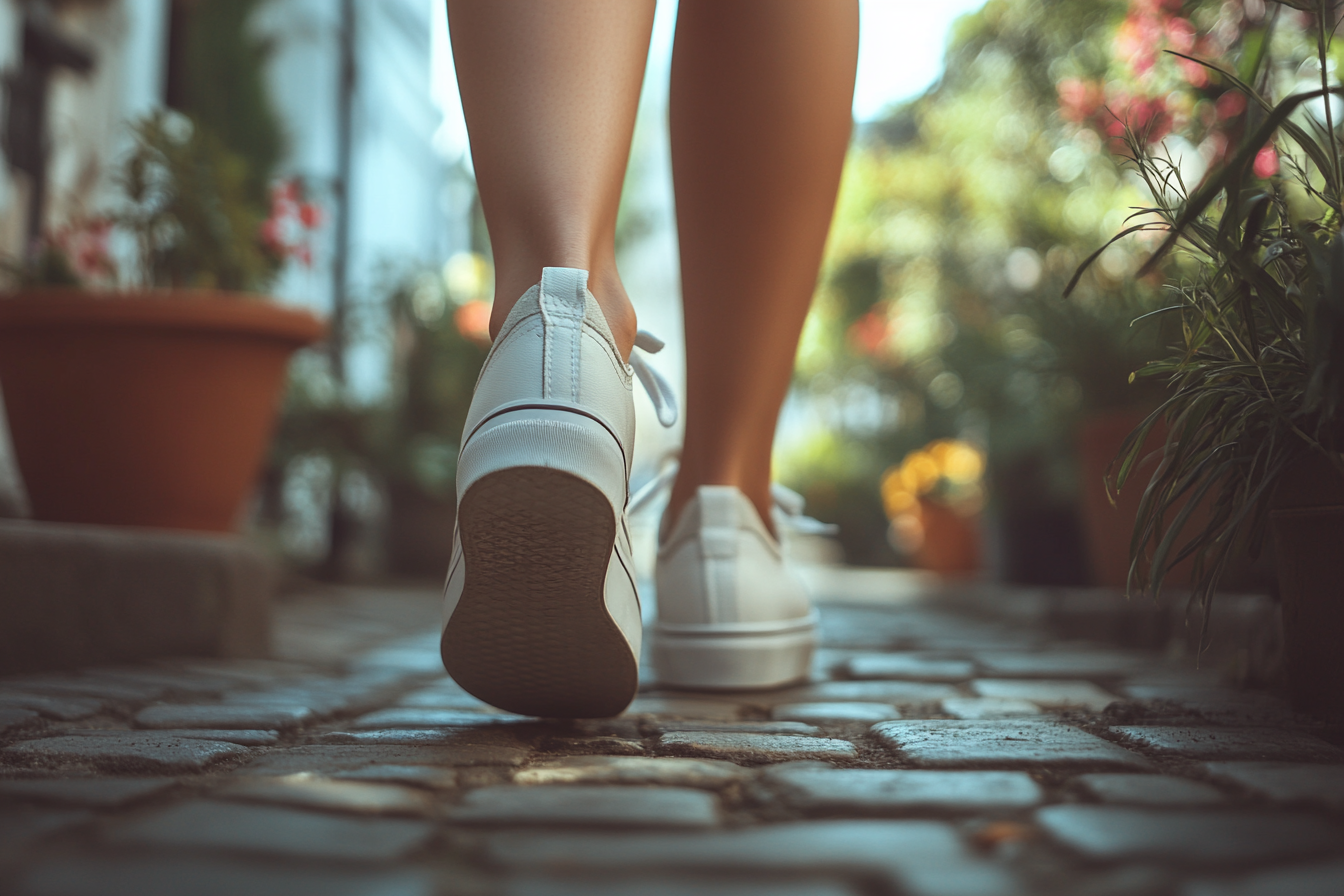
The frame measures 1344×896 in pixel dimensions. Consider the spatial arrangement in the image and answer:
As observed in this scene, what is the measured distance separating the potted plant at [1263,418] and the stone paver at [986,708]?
26 centimetres

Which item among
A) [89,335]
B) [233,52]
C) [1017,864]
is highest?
[233,52]

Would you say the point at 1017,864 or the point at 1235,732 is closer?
the point at 1017,864

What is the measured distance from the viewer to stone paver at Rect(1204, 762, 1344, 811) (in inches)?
29.2

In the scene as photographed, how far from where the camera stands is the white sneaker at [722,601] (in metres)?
1.37

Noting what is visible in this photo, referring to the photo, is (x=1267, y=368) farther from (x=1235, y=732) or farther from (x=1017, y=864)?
(x=1017, y=864)

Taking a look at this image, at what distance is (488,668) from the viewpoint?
3.28 ft

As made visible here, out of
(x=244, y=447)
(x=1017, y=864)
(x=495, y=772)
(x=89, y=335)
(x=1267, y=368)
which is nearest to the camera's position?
(x=1017, y=864)

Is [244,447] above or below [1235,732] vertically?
above

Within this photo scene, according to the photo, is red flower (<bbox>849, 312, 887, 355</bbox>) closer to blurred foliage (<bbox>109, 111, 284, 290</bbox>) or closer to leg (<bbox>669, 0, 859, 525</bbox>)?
blurred foliage (<bbox>109, 111, 284, 290</bbox>)

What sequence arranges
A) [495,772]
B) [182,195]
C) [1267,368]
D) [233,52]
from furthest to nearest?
[233,52] → [182,195] → [1267,368] → [495,772]

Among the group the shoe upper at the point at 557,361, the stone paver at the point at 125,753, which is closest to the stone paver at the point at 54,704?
the stone paver at the point at 125,753

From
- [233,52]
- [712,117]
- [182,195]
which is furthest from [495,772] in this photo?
[233,52]

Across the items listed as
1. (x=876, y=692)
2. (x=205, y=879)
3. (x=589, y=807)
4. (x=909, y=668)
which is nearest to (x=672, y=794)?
(x=589, y=807)

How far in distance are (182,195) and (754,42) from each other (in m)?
1.49
